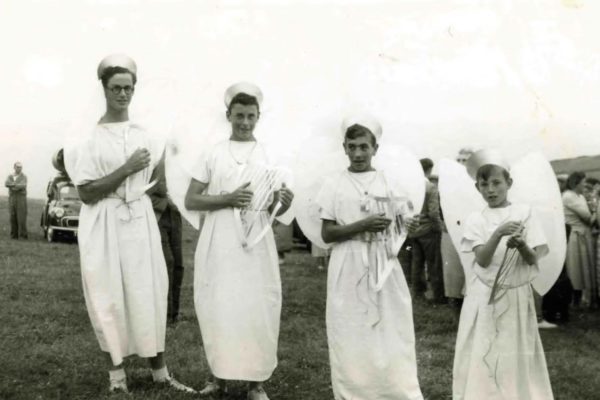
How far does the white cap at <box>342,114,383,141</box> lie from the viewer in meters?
5.01

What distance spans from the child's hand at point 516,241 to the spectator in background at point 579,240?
22.1 feet

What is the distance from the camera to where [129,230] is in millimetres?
5320

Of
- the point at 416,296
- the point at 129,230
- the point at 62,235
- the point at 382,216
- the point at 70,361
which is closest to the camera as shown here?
the point at 382,216

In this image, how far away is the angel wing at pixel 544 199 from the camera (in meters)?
5.04

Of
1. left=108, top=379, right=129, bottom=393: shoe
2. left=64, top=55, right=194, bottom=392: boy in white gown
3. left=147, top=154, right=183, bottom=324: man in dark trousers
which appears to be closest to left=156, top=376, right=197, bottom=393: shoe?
left=64, top=55, right=194, bottom=392: boy in white gown

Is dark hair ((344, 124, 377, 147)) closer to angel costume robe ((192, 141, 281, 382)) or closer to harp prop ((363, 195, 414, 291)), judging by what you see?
harp prop ((363, 195, 414, 291))

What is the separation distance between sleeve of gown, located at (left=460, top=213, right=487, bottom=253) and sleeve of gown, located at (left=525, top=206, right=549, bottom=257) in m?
0.27

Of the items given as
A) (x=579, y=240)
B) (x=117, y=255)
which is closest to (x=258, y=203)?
(x=117, y=255)

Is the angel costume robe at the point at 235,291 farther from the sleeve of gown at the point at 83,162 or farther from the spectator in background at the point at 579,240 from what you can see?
the spectator in background at the point at 579,240

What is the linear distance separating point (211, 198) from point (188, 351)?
2.17m

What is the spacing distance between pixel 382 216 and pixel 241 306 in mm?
1151

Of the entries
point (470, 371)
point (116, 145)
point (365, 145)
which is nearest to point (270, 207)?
point (365, 145)

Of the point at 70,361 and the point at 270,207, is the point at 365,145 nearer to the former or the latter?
the point at 270,207

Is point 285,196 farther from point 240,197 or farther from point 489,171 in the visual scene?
point 489,171
